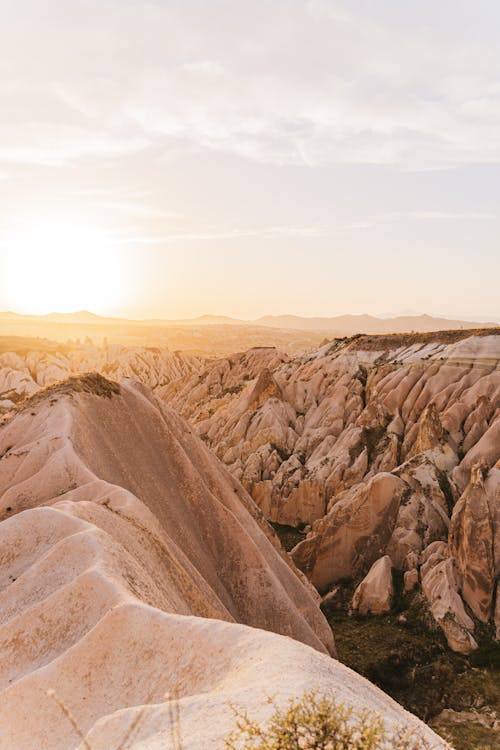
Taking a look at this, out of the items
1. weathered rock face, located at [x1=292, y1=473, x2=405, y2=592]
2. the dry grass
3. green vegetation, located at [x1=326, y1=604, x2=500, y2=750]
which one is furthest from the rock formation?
weathered rock face, located at [x1=292, y1=473, x2=405, y2=592]

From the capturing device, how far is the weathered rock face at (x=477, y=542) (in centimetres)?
2452

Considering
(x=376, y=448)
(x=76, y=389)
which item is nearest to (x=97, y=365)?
(x=376, y=448)

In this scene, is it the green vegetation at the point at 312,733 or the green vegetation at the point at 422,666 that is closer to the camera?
the green vegetation at the point at 312,733

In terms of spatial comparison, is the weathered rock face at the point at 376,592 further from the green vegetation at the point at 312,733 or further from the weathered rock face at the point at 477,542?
the green vegetation at the point at 312,733

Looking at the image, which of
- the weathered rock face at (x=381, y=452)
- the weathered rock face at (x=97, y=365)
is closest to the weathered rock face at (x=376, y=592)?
the weathered rock face at (x=381, y=452)

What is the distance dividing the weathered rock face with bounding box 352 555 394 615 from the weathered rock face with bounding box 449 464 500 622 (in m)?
3.69

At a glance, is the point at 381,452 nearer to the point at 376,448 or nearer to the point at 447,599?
the point at 376,448

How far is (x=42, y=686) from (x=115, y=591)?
1795 millimetres

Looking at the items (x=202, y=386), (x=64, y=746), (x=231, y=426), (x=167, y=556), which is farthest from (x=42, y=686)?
(x=202, y=386)

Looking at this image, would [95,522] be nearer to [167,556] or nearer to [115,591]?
[167,556]

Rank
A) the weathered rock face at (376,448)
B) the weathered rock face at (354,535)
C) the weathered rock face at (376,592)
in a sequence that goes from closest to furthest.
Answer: the weathered rock face at (376,592) < the weathered rock face at (376,448) < the weathered rock face at (354,535)

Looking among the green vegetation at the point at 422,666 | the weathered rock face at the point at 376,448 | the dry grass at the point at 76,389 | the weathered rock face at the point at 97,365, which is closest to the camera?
the green vegetation at the point at 422,666

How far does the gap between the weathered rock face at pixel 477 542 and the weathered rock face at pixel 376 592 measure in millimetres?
3687

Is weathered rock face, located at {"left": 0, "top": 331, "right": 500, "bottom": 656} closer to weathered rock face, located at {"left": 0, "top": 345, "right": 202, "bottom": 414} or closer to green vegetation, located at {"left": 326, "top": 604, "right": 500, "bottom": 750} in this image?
green vegetation, located at {"left": 326, "top": 604, "right": 500, "bottom": 750}
